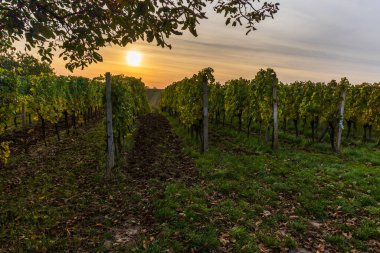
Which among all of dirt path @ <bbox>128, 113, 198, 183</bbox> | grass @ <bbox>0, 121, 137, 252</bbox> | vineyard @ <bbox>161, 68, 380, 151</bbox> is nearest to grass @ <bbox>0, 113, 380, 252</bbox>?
grass @ <bbox>0, 121, 137, 252</bbox>

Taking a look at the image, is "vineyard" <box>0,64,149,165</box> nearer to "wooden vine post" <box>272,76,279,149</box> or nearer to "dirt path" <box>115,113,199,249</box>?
"dirt path" <box>115,113,199,249</box>

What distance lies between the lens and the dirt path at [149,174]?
8.12m

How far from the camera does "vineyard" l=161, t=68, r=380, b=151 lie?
19.6 m

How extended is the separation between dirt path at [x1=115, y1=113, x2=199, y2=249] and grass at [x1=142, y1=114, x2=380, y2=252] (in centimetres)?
45

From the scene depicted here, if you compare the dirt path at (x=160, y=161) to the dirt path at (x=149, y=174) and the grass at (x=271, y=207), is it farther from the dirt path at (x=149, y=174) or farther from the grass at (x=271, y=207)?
the grass at (x=271, y=207)

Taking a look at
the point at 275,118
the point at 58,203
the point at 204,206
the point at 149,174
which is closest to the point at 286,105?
the point at 275,118

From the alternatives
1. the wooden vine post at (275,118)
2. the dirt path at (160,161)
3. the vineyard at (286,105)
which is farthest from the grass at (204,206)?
the vineyard at (286,105)

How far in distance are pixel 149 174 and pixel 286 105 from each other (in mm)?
18969

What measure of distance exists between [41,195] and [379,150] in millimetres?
20072

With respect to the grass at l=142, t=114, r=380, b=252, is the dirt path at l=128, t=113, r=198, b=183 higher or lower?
lower

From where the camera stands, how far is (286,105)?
1137 inches

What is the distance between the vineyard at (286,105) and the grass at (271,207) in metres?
4.99

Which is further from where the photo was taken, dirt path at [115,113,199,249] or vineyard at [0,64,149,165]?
vineyard at [0,64,149,165]

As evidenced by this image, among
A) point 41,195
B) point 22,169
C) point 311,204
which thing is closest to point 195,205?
point 311,204
